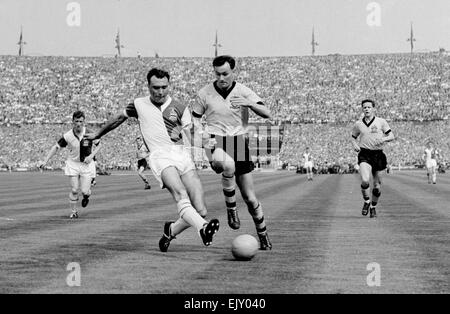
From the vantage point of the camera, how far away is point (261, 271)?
8.91 m

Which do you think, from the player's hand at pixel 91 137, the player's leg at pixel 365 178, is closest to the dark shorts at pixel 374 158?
the player's leg at pixel 365 178

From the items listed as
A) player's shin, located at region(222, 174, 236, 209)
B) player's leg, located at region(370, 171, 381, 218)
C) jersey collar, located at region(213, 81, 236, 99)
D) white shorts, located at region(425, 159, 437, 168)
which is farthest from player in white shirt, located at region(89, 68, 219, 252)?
white shorts, located at region(425, 159, 437, 168)

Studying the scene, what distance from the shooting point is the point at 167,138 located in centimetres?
1024

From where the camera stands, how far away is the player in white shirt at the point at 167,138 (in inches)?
399

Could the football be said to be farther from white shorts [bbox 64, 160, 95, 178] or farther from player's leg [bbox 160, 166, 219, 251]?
white shorts [bbox 64, 160, 95, 178]

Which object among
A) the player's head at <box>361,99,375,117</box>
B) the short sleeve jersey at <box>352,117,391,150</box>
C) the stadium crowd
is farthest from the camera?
the stadium crowd

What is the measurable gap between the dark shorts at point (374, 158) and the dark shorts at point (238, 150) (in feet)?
24.9

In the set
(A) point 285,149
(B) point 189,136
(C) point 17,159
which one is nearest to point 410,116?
(A) point 285,149

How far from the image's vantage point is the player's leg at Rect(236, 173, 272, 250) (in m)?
10.8

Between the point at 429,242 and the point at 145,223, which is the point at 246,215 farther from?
the point at 429,242

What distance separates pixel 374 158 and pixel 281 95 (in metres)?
80.5

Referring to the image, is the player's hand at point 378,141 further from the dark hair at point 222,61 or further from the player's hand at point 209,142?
the dark hair at point 222,61

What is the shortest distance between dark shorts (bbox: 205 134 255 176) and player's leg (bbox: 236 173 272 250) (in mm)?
102

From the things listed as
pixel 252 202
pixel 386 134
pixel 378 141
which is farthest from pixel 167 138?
pixel 386 134
